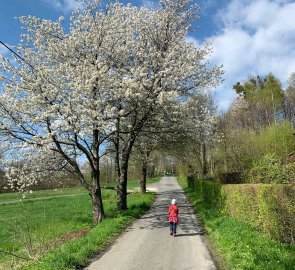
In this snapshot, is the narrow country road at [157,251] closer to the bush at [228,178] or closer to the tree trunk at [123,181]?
the tree trunk at [123,181]

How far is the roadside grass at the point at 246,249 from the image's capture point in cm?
954

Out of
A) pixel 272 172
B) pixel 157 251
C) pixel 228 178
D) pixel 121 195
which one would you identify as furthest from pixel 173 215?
pixel 228 178

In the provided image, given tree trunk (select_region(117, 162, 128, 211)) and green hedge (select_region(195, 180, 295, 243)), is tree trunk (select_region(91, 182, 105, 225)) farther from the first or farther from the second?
green hedge (select_region(195, 180, 295, 243))

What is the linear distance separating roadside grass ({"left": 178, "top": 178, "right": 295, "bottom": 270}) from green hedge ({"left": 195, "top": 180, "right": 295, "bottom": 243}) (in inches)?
14.4

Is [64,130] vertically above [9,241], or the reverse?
[64,130]

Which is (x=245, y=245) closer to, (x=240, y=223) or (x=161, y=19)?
(x=240, y=223)

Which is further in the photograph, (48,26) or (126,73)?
(126,73)

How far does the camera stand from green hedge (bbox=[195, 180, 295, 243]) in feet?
39.1

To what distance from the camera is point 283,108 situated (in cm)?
5497

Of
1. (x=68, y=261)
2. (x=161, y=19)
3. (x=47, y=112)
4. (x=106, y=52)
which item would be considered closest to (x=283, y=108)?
(x=161, y=19)

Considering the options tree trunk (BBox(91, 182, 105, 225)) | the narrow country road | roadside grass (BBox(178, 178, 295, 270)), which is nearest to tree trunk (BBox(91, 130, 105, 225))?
tree trunk (BBox(91, 182, 105, 225))

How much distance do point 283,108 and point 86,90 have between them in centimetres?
4230

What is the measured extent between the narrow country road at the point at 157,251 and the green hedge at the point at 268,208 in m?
2.06

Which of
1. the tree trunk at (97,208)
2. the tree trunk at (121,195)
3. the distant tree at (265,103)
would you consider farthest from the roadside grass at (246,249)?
the distant tree at (265,103)
